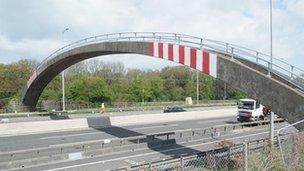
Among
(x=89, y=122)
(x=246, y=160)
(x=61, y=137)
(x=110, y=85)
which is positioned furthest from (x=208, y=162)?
(x=110, y=85)

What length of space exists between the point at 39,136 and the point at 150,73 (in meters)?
83.2

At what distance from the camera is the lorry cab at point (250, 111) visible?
4288 cm

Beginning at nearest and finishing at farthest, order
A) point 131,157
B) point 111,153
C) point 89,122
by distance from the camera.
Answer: point 131,157
point 111,153
point 89,122

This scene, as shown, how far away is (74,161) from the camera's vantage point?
20422mm

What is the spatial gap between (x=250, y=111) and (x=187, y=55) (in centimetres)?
2213

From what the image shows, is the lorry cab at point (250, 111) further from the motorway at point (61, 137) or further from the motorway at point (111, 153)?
the motorway at point (61, 137)

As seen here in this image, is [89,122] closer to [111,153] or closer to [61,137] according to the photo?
[61,137]

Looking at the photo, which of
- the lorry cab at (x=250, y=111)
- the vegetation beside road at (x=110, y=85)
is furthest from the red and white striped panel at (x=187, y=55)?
the vegetation beside road at (x=110, y=85)

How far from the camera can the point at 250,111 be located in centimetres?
4294

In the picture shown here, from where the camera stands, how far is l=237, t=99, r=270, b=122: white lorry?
42.9 meters

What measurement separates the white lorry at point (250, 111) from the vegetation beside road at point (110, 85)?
26851 millimetres

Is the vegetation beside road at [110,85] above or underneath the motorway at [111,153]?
above

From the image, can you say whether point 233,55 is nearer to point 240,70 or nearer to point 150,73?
point 240,70

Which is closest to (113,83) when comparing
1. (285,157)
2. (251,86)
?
(251,86)
